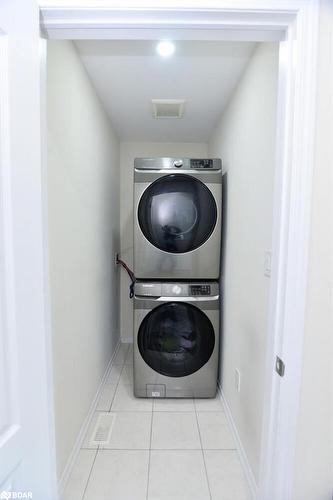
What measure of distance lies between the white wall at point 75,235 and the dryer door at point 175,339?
1.37 ft

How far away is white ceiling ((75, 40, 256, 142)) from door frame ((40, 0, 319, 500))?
67 cm

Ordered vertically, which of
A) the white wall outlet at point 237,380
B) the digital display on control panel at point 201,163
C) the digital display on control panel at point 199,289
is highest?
the digital display on control panel at point 201,163

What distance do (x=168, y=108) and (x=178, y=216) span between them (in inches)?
36.8

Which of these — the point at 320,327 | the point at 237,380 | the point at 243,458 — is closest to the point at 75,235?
the point at 320,327

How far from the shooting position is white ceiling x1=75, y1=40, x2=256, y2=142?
1.35m

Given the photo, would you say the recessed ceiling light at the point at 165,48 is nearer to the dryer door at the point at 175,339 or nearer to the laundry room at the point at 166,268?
the laundry room at the point at 166,268

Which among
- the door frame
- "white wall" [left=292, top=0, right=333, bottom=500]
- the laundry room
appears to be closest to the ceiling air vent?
the laundry room

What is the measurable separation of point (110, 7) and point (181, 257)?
1374 millimetres

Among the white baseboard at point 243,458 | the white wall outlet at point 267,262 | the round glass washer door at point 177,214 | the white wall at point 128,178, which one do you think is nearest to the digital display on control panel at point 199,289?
the round glass washer door at point 177,214

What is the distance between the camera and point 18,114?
2.08 ft

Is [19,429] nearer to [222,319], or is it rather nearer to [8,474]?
[8,474]

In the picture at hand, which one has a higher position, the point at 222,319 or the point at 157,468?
the point at 222,319

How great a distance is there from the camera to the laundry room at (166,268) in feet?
3.97

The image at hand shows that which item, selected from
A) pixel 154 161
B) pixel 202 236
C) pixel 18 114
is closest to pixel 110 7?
pixel 18 114
